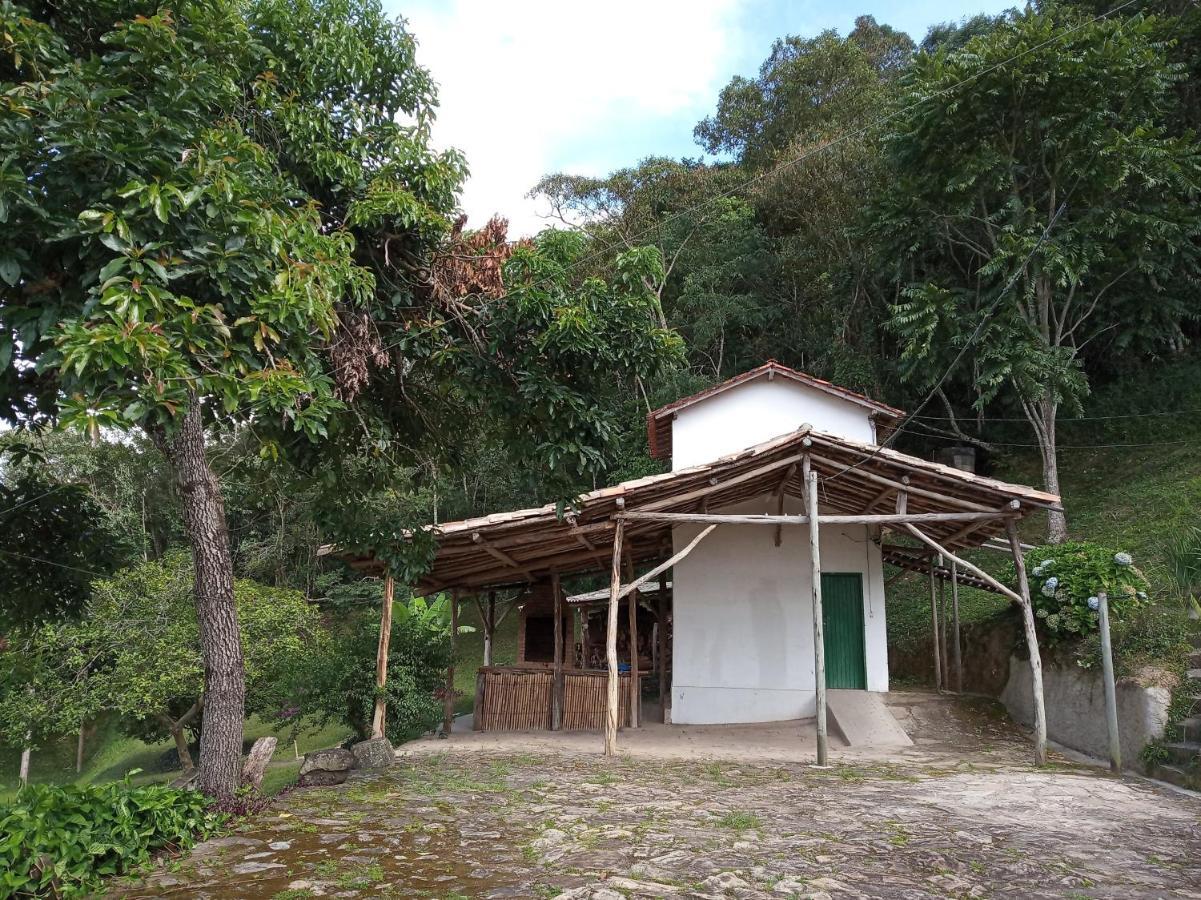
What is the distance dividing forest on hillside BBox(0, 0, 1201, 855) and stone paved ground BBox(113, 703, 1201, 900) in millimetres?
1666

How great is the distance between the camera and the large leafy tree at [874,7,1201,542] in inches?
571

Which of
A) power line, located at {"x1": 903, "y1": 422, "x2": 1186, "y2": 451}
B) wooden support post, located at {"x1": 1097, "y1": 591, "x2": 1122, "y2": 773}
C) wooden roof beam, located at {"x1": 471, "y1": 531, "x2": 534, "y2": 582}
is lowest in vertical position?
wooden support post, located at {"x1": 1097, "y1": 591, "x2": 1122, "y2": 773}

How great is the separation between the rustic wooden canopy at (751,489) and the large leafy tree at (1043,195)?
5608mm

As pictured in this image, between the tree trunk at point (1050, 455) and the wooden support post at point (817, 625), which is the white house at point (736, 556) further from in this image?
the tree trunk at point (1050, 455)

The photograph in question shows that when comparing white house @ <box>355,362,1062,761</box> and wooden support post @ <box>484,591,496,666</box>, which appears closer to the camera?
white house @ <box>355,362,1062,761</box>

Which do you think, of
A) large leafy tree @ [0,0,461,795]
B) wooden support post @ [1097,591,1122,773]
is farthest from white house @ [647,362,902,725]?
large leafy tree @ [0,0,461,795]

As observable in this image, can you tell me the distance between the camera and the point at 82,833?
4.69m

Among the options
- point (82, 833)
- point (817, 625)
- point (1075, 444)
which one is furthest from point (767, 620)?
point (1075, 444)

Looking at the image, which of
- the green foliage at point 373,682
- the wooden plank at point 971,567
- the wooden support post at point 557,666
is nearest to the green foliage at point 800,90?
the wooden support post at point 557,666

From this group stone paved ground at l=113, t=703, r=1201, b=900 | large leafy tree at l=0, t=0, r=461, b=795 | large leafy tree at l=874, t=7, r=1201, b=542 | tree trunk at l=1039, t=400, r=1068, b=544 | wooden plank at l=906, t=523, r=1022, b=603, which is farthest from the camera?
tree trunk at l=1039, t=400, r=1068, b=544

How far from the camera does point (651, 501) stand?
32.9 ft

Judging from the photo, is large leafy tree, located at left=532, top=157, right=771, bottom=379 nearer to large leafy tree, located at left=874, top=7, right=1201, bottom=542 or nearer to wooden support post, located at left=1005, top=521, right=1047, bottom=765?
large leafy tree, located at left=874, top=7, right=1201, bottom=542

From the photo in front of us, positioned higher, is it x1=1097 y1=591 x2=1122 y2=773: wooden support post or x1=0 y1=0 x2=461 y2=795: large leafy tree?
x1=0 y1=0 x2=461 y2=795: large leafy tree

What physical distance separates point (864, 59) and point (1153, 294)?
542 inches
